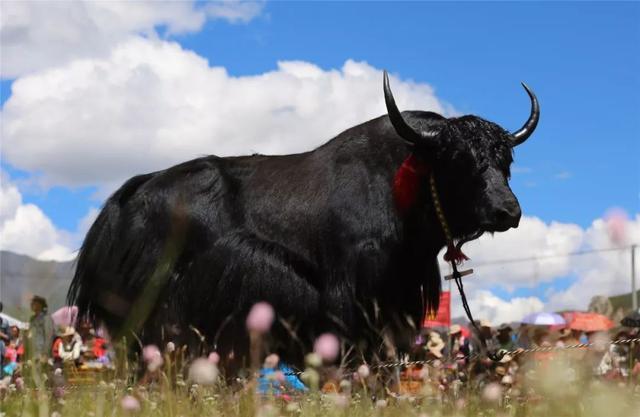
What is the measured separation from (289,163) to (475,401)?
130 inches

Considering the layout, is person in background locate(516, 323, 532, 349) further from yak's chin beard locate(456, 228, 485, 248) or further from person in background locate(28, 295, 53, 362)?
person in background locate(28, 295, 53, 362)

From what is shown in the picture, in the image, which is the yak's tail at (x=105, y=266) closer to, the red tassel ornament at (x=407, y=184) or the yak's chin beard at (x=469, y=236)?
the red tassel ornament at (x=407, y=184)

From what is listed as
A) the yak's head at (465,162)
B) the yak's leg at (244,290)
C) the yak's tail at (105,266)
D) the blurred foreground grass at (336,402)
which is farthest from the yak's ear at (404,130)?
the blurred foreground grass at (336,402)

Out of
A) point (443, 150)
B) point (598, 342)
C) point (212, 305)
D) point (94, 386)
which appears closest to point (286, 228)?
point (212, 305)

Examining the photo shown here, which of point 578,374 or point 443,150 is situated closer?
point 578,374

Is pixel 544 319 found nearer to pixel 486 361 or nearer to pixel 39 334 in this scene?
pixel 486 361

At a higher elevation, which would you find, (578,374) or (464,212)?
(464,212)

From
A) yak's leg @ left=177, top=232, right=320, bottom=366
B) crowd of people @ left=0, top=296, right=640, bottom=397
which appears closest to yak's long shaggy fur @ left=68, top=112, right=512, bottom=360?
yak's leg @ left=177, top=232, right=320, bottom=366

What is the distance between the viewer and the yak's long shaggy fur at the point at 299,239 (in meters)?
6.07

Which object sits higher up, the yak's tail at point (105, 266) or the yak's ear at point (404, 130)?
the yak's ear at point (404, 130)

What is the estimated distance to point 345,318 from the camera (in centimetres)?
598

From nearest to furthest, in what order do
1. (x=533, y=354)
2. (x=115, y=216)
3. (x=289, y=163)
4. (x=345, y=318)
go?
(x=533, y=354) < (x=345, y=318) < (x=289, y=163) < (x=115, y=216)

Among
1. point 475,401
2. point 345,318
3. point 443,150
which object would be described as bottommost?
point 475,401

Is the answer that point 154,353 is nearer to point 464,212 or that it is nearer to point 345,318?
point 345,318
